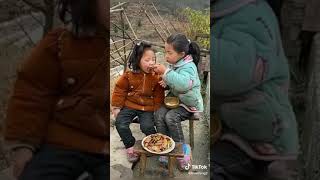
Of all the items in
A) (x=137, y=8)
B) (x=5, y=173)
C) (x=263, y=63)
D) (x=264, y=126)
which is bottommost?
(x=5, y=173)

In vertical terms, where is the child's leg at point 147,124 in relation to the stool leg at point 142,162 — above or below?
above

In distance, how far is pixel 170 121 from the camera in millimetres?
3236

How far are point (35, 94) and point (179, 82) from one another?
27.3 inches

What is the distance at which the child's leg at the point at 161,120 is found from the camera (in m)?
3.24

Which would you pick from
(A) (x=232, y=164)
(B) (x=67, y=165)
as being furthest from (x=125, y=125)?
(A) (x=232, y=164)

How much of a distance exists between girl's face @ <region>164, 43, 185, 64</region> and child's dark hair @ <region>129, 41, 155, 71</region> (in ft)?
0.25

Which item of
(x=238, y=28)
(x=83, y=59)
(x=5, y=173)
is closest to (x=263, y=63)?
(x=238, y=28)

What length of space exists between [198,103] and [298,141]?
536 millimetres

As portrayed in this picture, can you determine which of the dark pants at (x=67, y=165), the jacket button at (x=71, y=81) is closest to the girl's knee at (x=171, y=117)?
the dark pants at (x=67, y=165)

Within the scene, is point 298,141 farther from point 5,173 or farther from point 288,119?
point 5,173

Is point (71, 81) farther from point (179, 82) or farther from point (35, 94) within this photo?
A: point (179, 82)

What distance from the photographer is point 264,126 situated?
3268mm

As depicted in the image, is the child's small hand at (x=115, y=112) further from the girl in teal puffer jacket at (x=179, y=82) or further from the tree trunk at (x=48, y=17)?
the tree trunk at (x=48, y=17)

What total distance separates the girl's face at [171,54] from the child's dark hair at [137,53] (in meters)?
0.08
